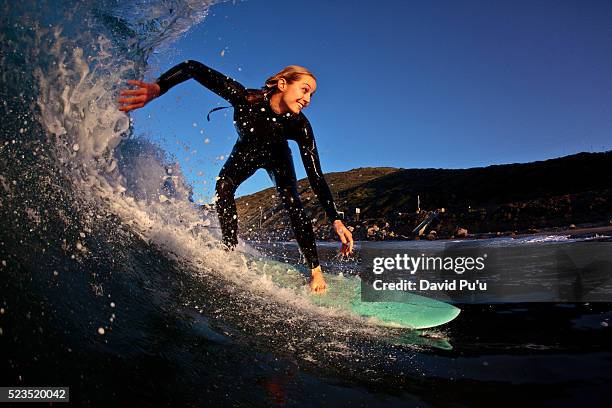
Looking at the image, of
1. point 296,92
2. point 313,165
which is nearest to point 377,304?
point 313,165

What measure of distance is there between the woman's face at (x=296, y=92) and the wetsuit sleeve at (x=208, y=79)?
14.6 inches

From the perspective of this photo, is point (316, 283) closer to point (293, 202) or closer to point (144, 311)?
point (293, 202)

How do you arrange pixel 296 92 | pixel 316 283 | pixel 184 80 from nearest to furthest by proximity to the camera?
pixel 184 80 → pixel 296 92 → pixel 316 283

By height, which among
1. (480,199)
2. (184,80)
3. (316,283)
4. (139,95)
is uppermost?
(480,199)

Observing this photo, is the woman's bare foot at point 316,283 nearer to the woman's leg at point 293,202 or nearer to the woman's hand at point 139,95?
the woman's leg at point 293,202

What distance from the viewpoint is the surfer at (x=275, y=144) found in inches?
145

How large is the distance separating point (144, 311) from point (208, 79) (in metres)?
2.26

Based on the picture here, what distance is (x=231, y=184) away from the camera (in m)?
3.90

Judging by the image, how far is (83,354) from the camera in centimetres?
160

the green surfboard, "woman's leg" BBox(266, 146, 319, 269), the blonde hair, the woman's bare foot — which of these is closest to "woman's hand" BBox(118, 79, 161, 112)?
the blonde hair

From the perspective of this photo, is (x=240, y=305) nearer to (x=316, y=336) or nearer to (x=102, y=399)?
(x=316, y=336)

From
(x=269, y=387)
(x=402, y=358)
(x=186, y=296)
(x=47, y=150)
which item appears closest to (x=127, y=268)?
(x=186, y=296)

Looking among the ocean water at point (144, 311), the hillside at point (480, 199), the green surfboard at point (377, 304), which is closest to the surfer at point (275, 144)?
the green surfboard at point (377, 304)

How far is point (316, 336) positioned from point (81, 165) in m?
2.21
